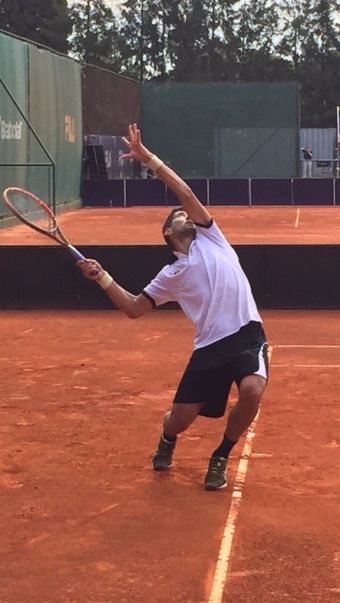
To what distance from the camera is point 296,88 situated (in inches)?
1951

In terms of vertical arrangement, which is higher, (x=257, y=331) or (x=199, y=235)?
(x=199, y=235)

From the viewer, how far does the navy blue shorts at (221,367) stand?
6.22 m

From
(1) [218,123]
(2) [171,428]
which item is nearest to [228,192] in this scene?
(1) [218,123]

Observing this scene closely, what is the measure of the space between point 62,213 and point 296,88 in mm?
19441

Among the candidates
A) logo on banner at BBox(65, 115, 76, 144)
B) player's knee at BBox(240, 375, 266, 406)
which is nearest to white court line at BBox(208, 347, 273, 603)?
player's knee at BBox(240, 375, 266, 406)

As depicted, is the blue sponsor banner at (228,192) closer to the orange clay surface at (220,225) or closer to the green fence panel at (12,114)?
the orange clay surface at (220,225)

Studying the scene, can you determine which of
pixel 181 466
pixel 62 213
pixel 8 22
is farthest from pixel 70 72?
pixel 8 22

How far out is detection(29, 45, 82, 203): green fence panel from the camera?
30719 mm

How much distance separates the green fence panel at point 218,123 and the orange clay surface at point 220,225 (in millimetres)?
12548

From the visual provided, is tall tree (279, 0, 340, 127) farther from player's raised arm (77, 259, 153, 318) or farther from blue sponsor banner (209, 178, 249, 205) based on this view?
player's raised arm (77, 259, 153, 318)

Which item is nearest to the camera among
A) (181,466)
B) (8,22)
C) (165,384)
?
(181,466)

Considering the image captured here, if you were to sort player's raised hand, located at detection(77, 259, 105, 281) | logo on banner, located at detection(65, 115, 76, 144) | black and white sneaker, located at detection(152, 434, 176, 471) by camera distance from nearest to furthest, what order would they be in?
player's raised hand, located at detection(77, 259, 105, 281), black and white sneaker, located at detection(152, 434, 176, 471), logo on banner, located at detection(65, 115, 76, 144)

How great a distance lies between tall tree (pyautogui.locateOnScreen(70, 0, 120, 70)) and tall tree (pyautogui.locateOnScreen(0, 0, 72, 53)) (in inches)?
286

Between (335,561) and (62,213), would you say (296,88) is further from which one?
(335,561)
